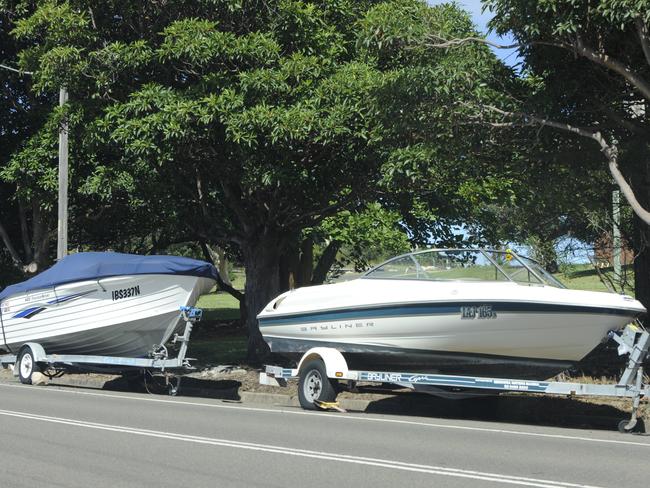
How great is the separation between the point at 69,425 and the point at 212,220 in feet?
29.8

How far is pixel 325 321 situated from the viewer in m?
13.3

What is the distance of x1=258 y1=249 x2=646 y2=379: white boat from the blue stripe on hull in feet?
0.04

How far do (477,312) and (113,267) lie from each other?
24.4 feet

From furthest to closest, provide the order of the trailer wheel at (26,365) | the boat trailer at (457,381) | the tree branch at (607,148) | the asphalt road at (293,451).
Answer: the trailer wheel at (26,365) < the tree branch at (607,148) < the boat trailer at (457,381) < the asphalt road at (293,451)

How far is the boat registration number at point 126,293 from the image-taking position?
622 inches

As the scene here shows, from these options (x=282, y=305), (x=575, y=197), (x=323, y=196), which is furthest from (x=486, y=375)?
(x=323, y=196)

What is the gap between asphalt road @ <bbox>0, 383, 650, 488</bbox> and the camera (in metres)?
7.75

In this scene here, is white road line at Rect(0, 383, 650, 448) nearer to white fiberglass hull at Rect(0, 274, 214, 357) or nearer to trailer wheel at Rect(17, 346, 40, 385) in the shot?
trailer wheel at Rect(17, 346, 40, 385)

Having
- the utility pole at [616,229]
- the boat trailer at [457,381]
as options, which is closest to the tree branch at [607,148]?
the boat trailer at [457,381]

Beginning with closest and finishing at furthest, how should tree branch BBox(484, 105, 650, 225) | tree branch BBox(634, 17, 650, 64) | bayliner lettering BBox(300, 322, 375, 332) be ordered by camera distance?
tree branch BBox(634, 17, 650, 64), tree branch BBox(484, 105, 650, 225), bayliner lettering BBox(300, 322, 375, 332)

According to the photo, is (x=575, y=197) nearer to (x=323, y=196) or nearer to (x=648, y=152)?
(x=648, y=152)

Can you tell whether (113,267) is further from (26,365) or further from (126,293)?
(26,365)

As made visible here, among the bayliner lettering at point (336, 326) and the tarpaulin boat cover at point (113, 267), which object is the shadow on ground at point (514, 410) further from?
the tarpaulin boat cover at point (113, 267)

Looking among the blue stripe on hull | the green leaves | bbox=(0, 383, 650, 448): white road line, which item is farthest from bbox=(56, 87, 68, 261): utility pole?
the blue stripe on hull
